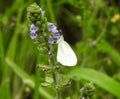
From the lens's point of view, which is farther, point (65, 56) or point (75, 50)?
point (75, 50)

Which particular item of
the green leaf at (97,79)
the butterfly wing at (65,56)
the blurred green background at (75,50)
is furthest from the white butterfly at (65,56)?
the blurred green background at (75,50)

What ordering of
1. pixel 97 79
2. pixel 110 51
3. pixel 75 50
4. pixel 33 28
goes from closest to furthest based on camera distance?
pixel 33 28
pixel 97 79
pixel 110 51
pixel 75 50

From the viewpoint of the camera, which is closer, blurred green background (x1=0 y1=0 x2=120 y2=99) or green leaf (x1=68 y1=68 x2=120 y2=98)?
green leaf (x1=68 y1=68 x2=120 y2=98)

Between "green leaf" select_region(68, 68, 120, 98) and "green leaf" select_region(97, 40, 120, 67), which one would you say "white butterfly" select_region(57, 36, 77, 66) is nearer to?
"green leaf" select_region(68, 68, 120, 98)

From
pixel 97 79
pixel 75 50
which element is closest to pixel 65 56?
Result: pixel 97 79

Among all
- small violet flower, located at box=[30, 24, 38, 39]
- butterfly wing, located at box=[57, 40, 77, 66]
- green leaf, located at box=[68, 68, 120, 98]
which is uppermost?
small violet flower, located at box=[30, 24, 38, 39]

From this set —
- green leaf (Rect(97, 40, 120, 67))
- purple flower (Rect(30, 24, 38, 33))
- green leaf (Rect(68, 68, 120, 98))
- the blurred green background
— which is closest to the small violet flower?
purple flower (Rect(30, 24, 38, 33))

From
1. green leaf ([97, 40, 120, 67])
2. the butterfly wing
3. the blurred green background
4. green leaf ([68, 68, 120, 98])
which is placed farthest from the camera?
green leaf ([97, 40, 120, 67])

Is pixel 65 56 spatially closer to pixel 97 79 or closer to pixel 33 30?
pixel 33 30

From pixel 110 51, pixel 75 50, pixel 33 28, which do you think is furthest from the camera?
pixel 75 50

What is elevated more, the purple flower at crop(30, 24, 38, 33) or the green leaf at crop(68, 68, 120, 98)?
the purple flower at crop(30, 24, 38, 33)
